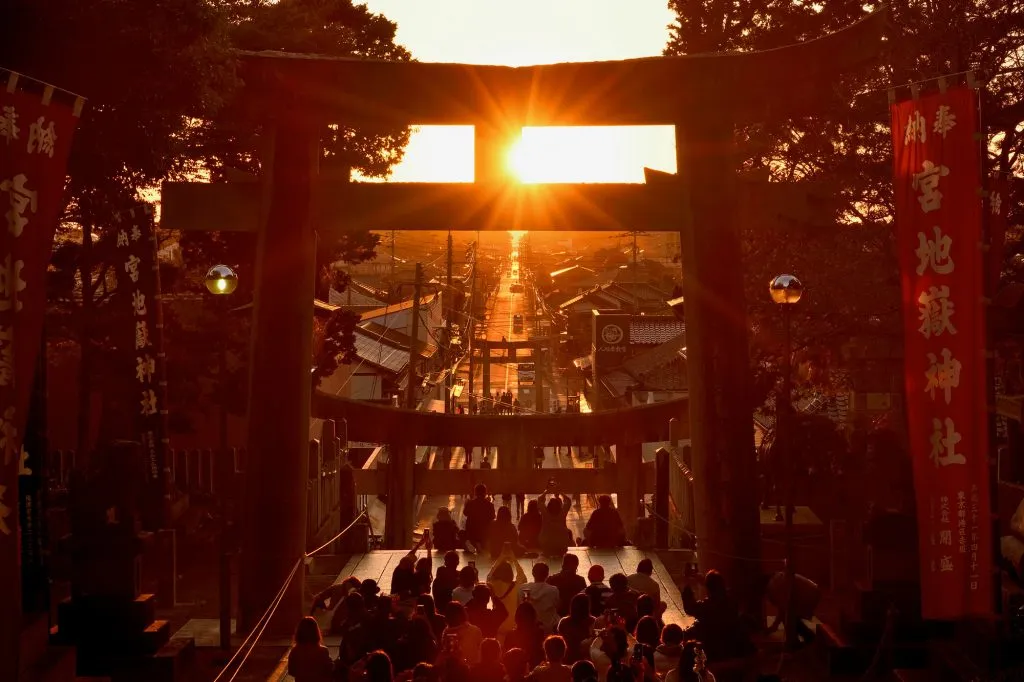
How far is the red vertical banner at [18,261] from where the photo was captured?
8.30m

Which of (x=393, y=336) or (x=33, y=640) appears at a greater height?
(x=393, y=336)

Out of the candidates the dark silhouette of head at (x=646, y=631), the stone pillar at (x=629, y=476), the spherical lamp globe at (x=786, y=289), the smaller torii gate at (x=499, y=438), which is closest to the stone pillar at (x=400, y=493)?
the smaller torii gate at (x=499, y=438)

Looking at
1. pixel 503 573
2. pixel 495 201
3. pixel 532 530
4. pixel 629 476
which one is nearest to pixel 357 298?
pixel 629 476

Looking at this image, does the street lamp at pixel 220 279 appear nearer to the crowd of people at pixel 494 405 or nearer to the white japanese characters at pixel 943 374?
the white japanese characters at pixel 943 374

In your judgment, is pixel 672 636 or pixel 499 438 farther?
pixel 499 438

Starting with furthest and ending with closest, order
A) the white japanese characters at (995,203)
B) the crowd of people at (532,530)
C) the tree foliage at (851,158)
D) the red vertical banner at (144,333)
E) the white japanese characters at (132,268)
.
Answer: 1. the crowd of people at (532,530)
2. the tree foliage at (851,158)
3. the white japanese characters at (132,268)
4. the red vertical banner at (144,333)
5. the white japanese characters at (995,203)

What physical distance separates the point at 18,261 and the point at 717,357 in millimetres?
8741

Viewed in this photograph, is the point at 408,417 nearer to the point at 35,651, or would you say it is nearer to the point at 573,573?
the point at 573,573

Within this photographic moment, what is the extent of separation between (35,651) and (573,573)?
564cm

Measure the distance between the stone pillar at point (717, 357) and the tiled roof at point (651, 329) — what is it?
40.3 meters

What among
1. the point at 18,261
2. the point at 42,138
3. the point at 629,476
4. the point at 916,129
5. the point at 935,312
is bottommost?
the point at 629,476

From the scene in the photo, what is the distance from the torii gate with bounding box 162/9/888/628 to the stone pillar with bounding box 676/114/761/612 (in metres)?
0.02

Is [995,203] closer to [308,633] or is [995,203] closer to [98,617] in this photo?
[308,633]

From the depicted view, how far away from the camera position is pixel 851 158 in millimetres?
19672
